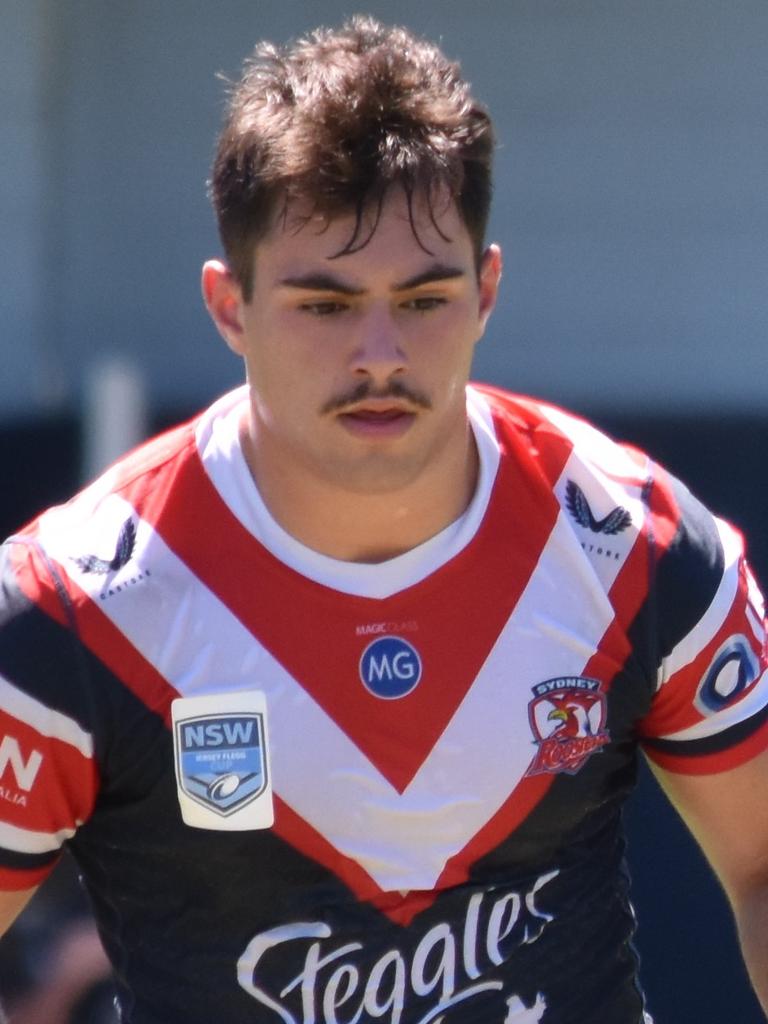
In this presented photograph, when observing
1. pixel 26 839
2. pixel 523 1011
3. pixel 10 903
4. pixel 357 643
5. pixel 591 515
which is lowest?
pixel 523 1011

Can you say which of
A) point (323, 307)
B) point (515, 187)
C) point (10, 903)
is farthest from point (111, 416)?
point (323, 307)

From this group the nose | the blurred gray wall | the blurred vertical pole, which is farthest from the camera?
the blurred gray wall

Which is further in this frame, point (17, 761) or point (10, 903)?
point (10, 903)

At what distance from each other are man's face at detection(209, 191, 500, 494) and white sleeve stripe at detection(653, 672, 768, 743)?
510 millimetres

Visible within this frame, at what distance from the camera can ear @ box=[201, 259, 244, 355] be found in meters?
2.40

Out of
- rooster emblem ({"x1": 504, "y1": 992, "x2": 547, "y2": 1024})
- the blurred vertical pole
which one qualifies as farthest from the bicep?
the blurred vertical pole

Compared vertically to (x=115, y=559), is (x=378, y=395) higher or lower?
higher

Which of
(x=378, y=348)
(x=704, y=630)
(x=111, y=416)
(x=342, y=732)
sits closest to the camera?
(x=378, y=348)

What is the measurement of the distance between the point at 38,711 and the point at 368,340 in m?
0.58

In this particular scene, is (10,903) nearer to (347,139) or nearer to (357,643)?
(357,643)

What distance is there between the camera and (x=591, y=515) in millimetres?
2441

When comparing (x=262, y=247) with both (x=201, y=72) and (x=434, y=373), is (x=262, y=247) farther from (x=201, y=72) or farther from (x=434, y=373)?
(x=201, y=72)

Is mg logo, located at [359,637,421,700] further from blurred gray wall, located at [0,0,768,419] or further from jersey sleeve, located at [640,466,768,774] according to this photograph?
blurred gray wall, located at [0,0,768,419]

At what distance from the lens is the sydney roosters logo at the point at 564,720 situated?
7.75ft
